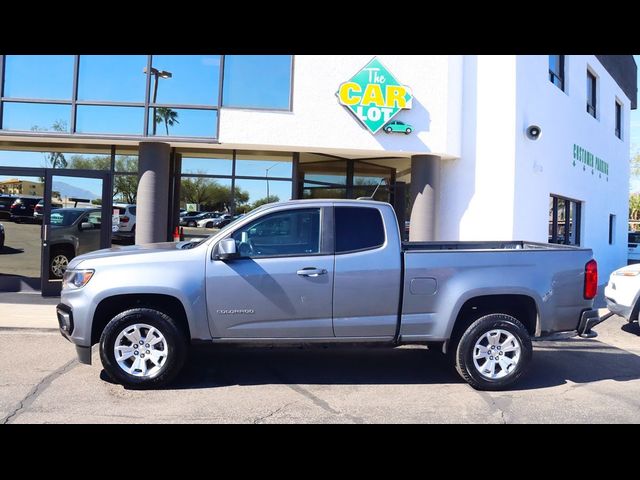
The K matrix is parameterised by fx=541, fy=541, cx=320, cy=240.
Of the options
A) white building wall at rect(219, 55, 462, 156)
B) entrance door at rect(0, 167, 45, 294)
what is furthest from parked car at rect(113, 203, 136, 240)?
white building wall at rect(219, 55, 462, 156)

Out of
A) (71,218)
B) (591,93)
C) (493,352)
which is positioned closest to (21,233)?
(71,218)

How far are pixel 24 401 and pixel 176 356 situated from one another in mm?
1375

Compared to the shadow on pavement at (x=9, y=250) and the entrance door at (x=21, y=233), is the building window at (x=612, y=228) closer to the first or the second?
the entrance door at (x=21, y=233)

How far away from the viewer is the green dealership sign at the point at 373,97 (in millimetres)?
10938

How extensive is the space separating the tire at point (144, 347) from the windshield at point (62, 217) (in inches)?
259

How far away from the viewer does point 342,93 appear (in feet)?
35.8

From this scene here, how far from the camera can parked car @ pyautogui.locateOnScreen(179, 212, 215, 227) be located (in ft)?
38.3

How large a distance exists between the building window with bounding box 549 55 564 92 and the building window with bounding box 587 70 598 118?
2757mm

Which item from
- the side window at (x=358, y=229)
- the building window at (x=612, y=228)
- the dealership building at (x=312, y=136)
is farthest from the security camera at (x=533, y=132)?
the building window at (x=612, y=228)

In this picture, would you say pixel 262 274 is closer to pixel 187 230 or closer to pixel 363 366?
pixel 363 366

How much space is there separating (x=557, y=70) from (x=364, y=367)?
35.8ft

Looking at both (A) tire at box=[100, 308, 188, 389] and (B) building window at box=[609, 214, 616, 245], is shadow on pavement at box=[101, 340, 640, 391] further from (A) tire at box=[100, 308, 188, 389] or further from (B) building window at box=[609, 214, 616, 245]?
(B) building window at box=[609, 214, 616, 245]
